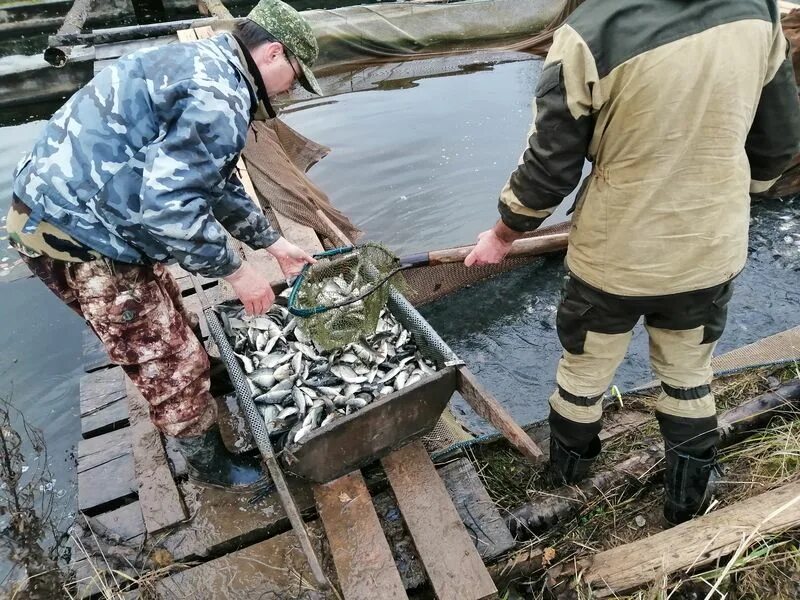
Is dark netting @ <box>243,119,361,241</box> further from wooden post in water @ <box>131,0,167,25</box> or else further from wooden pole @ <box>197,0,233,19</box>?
wooden post in water @ <box>131,0,167,25</box>

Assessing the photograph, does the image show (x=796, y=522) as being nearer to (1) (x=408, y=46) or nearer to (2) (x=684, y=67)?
(2) (x=684, y=67)

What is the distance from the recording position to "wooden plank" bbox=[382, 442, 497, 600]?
8.50ft

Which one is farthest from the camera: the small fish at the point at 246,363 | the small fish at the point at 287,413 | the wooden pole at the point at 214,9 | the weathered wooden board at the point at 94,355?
the wooden pole at the point at 214,9

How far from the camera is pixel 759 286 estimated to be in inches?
205

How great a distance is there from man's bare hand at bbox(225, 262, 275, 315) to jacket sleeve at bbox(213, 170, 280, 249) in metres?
0.52

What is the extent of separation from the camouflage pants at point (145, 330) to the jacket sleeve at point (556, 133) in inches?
69.2

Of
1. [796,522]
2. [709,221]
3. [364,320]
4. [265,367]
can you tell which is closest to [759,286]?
[796,522]

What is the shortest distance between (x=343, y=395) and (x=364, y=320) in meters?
0.48

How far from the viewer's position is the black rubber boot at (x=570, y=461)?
3.08 meters

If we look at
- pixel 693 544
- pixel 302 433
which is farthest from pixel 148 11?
pixel 693 544

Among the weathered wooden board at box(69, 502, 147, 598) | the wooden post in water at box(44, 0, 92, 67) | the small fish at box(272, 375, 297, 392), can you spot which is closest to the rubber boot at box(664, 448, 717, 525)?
the small fish at box(272, 375, 297, 392)

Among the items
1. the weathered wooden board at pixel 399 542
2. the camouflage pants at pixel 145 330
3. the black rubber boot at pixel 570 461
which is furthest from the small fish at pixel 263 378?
the black rubber boot at pixel 570 461

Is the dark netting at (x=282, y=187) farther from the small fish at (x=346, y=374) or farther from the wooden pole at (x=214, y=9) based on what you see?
the wooden pole at (x=214, y=9)

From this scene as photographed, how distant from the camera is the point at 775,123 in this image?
2.34 meters
